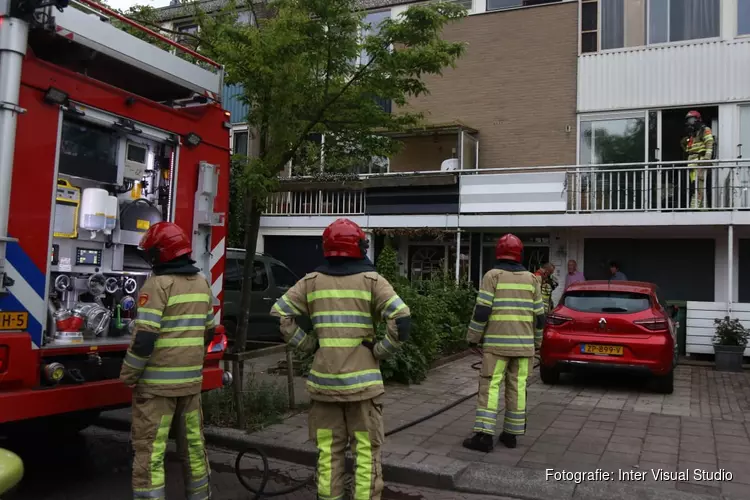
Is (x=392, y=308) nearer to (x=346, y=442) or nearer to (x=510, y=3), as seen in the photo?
(x=346, y=442)

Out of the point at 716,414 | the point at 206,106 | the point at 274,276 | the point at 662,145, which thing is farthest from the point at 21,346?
the point at 662,145

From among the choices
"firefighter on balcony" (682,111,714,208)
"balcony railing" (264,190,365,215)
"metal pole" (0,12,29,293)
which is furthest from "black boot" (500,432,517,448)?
"balcony railing" (264,190,365,215)

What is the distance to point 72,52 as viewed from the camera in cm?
409

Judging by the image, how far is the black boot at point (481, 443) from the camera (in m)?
5.43

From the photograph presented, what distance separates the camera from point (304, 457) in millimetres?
5285

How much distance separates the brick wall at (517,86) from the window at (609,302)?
19.6 ft

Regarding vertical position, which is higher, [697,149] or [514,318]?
[697,149]

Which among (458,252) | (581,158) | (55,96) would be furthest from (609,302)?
(55,96)

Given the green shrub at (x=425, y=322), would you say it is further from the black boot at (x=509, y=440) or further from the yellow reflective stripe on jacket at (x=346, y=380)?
the yellow reflective stripe on jacket at (x=346, y=380)

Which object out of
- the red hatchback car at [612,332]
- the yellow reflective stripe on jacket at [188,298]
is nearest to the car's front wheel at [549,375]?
the red hatchback car at [612,332]

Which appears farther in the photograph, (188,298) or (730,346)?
(730,346)

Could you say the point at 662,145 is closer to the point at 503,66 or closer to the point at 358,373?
the point at 503,66

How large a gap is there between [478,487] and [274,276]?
720 cm

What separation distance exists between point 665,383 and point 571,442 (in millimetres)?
3066
